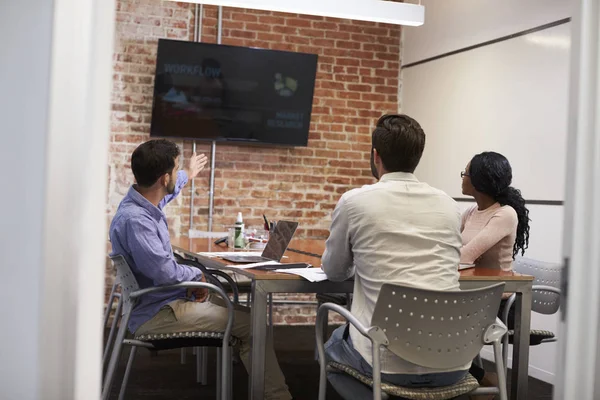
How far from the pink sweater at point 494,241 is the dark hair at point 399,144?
3.75 ft

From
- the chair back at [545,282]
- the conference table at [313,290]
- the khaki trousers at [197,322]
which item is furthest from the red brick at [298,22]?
the khaki trousers at [197,322]

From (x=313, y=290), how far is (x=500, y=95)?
3276 millimetres

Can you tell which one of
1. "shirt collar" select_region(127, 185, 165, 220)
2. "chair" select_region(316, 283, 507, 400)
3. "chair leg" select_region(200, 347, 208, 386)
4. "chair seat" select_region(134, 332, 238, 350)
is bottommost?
"chair leg" select_region(200, 347, 208, 386)

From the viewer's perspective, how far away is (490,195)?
398 centimetres

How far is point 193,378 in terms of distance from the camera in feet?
15.3

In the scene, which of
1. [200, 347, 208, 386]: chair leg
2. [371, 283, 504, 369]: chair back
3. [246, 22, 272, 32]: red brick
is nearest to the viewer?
[371, 283, 504, 369]: chair back

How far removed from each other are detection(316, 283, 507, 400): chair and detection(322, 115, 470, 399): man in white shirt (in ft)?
0.19

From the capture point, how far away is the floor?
4262 mm

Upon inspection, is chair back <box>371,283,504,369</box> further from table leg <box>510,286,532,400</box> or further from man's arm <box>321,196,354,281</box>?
table leg <box>510,286,532,400</box>

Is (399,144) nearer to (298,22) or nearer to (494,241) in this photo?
(494,241)

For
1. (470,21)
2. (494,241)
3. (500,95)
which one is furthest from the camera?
(470,21)

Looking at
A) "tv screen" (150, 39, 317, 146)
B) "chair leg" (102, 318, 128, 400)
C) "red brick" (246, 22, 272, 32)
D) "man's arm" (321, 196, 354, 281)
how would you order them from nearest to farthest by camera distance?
"man's arm" (321, 196, 354, 281), "chair leg" (102, 318, 128, 400), "tv screen" (150, 39, 317, 146), "red brick" (246, 22, 272, 32)

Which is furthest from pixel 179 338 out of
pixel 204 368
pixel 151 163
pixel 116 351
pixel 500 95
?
pixel 500 95

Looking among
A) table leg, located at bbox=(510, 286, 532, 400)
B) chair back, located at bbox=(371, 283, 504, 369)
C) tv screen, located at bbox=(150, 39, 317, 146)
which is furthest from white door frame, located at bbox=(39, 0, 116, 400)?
tv screen, located at bbox=(150, 39, 317, 146)
